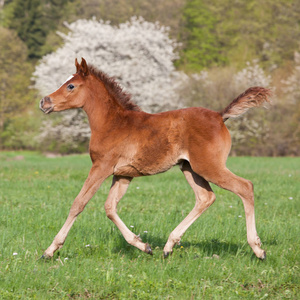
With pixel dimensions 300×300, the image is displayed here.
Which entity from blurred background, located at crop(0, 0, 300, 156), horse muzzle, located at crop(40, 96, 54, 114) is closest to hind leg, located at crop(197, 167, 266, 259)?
horse muzzle, located at crop(40, 96, 54, 114)

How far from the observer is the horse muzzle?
5.39 meters

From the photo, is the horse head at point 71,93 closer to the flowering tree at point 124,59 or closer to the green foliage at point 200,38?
the flowering tree at point 124,59

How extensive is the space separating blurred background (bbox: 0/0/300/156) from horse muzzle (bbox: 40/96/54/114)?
20118 millimetres

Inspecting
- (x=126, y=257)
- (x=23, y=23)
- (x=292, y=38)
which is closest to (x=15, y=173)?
(x=126, y=257)

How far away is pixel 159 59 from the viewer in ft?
120

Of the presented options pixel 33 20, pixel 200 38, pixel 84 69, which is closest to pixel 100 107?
pixel 84 69

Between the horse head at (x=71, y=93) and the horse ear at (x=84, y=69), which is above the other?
the horse ear at (x=84, y=69)

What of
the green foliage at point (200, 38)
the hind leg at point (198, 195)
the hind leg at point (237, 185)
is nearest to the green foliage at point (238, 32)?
the green foliage at point (200, 38)

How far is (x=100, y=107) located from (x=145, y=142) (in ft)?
2.38

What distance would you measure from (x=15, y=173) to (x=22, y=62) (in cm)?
3679

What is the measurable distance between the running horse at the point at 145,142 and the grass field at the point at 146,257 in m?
0.33

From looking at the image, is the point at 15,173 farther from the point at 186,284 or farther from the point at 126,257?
the point at 186,284

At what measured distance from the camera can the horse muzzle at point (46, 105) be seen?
17.7 ft

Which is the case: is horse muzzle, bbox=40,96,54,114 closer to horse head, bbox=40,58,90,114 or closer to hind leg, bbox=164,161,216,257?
horse head, bbox=40,58,90,114
